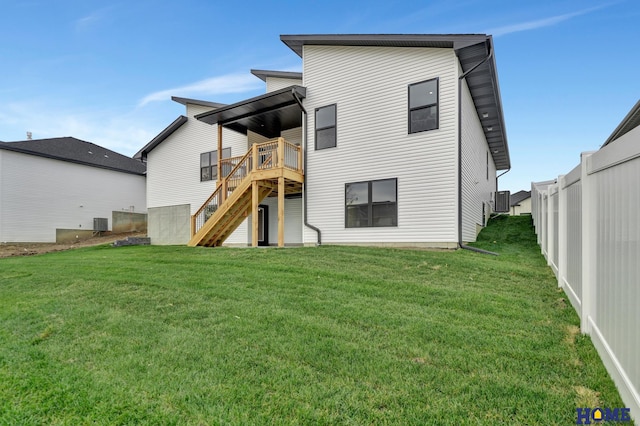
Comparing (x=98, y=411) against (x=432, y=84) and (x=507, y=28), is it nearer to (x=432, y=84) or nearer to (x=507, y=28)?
(x=432, y=84)

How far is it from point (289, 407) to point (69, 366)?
6.68 ft

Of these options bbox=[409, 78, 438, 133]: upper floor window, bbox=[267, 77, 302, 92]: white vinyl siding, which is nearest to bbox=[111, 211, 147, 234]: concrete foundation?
bbox=[267, 77, 302, 92]: white vinyl siding

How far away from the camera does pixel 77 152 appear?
69.9 ft

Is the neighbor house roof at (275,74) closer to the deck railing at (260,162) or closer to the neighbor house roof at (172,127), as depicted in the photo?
the neighbor house roof at (172,127)

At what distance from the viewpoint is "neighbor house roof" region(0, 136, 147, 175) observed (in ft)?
60.6

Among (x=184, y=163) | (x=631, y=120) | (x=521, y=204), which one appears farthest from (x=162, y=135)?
(x=521, y=204)

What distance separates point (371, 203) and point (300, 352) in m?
7.79

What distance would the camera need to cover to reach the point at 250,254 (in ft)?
28.4

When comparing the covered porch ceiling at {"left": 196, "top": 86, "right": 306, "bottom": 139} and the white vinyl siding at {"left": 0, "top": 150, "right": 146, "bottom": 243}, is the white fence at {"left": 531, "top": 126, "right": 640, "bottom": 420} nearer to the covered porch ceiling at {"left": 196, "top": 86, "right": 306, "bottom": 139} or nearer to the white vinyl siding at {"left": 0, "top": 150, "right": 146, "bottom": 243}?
the covered porch ceiling at {"left": 196, "top": 86, "right": 306, "bottom": 139}

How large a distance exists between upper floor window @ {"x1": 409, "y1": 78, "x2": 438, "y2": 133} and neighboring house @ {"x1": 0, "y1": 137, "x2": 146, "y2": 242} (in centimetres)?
1958

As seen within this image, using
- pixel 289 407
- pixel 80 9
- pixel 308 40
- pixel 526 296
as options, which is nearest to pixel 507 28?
pixel 308 40

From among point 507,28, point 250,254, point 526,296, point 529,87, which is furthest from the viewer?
point 529,87

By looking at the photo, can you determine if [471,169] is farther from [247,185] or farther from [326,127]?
[247,185]

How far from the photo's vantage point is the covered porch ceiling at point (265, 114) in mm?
11273
